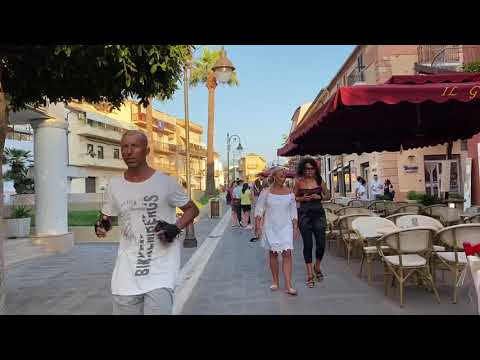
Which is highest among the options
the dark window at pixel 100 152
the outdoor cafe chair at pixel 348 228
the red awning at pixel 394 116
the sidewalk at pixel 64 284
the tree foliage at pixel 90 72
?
the dark window at pixel 100 152

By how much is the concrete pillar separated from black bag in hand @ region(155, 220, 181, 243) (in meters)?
8.50

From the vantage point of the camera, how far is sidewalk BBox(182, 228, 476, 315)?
199 inches

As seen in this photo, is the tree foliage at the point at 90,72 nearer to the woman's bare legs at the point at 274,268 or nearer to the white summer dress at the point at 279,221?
the white summer dress at the point at 279,221

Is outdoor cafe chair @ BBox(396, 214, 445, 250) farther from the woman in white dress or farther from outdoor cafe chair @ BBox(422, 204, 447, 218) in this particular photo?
outdoor cafe chair @ BBox(422, 204, 447, 218)

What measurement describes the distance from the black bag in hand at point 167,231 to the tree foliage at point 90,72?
2452 mm

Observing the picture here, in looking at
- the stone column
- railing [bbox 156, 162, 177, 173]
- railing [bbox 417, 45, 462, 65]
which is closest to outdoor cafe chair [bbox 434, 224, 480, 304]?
the stone column

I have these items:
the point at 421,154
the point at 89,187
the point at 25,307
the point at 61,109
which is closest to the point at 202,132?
the point at 89,187

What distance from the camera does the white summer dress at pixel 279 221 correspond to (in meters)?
5.76

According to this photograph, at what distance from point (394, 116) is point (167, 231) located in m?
6.44

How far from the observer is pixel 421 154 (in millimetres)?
25281

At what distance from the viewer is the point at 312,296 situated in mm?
5750

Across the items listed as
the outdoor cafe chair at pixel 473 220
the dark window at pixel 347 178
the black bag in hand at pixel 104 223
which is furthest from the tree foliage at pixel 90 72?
the dark window at pixel 347 178
